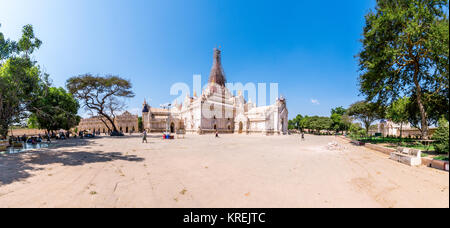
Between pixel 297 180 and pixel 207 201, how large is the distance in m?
3.26

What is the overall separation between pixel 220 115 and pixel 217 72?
15992 mm

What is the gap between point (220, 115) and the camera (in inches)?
1903

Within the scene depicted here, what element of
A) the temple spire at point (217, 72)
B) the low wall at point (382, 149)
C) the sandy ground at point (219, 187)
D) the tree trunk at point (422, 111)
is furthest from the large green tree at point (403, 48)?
the temple spire at point (217, 72)

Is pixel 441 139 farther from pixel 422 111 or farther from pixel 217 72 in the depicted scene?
pixel 217 72

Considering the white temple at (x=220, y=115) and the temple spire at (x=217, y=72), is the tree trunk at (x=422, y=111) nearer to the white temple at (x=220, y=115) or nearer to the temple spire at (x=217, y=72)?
the white temple at (x=220, y=115)

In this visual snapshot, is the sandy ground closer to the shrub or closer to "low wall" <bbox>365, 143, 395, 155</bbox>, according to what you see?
the shrub

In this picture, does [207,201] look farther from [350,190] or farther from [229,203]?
[350,190]

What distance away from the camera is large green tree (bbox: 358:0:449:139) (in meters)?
11.7

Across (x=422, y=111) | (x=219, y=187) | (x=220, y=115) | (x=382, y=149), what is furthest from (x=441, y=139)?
(x=220, y=115)

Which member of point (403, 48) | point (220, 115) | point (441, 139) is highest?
point (403, 48)

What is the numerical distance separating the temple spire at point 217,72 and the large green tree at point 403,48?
42.7 metres

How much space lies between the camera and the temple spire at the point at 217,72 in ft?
183

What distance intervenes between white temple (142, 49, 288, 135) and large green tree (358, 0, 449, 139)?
28774mm

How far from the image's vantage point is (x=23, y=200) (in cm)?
421
